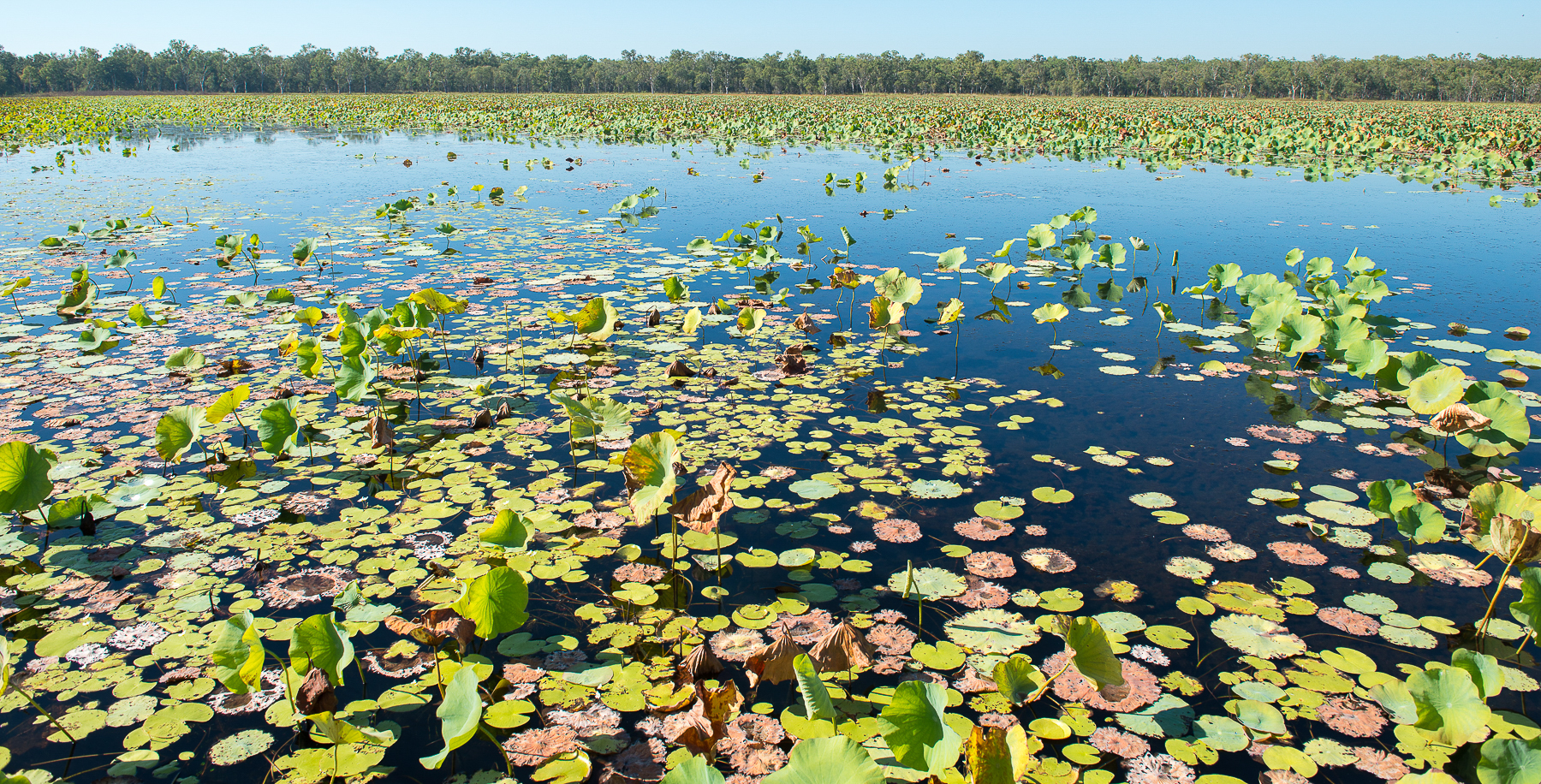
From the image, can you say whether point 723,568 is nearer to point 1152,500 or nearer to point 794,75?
point 1152,500

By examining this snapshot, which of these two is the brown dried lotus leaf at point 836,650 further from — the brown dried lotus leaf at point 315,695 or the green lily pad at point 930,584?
the brown dried lotus leaf at point 315,695

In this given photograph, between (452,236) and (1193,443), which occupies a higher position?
(452,236)

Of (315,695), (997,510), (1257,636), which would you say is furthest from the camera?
(997,510)

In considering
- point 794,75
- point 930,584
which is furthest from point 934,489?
point 794,75

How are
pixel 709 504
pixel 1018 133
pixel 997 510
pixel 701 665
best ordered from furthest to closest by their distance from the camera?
1. pixel 1018 133
2. pixel 997 510
3. pixel 709 504
4. pixel 701 665

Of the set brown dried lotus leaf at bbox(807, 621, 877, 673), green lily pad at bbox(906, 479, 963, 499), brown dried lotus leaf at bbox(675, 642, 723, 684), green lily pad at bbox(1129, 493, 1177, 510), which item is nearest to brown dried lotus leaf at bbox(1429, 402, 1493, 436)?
green lily pad at bbox(1129, 493, 1177, 510)

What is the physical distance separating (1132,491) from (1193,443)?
0.65 meters

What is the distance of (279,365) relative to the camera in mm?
4488

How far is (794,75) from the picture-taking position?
3157 inches

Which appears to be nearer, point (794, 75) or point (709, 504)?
point (709, 504)

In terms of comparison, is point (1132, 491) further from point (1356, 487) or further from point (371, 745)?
point (371, 745)

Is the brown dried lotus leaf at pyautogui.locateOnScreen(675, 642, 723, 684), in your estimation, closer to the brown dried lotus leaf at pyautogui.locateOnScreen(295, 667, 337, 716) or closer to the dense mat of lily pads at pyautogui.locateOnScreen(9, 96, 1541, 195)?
the brown dried lotus leaf at pyautogui.locateOnScreen(295, 667, 337, 716)

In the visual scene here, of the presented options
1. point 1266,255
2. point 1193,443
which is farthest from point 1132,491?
point 1266,255

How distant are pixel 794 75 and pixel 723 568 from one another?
83799 millimetres
